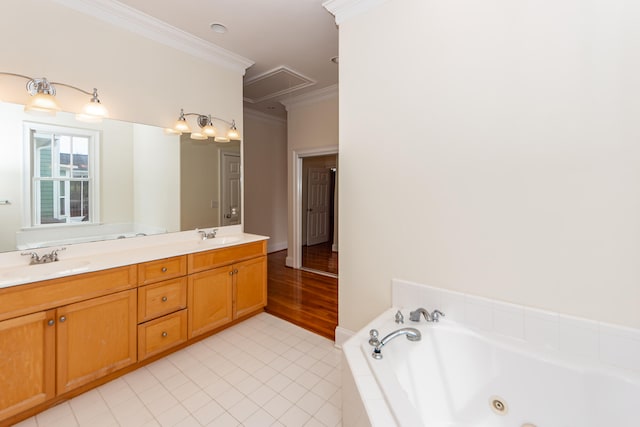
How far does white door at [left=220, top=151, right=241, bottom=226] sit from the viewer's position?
298 cm

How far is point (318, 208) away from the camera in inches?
241

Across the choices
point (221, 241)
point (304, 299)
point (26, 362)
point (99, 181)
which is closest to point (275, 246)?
point (304, 299)

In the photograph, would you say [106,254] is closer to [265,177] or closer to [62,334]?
[62,334]

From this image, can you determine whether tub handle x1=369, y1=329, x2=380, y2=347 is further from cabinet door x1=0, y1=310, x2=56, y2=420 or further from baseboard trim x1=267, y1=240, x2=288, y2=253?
baseboard trim x1=267, y1=240, x2=288, y2=253

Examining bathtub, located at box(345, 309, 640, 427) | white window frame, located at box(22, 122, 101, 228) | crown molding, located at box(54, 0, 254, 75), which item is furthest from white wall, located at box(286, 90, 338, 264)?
bathtub, located at box(345, 309, 640, 427)

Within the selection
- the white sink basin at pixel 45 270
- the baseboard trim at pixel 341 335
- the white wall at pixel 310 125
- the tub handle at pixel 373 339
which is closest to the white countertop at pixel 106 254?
the white sink basin at pixel 45 270

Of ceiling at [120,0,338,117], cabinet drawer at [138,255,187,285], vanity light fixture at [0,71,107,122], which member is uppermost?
ceiling at [120,0,338,117]

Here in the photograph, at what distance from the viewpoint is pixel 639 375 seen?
119 cm

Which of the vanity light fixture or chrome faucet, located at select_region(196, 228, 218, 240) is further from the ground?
the vanity light fixture

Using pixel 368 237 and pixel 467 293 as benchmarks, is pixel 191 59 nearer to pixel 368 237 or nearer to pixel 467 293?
pixel 368 237

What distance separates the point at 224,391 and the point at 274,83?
11.4 feet

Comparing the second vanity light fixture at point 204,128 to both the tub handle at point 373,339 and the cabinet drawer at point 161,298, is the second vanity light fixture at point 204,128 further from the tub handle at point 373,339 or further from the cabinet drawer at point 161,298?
the tub handle at point 373,339

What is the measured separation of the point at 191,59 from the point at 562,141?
9.89ft

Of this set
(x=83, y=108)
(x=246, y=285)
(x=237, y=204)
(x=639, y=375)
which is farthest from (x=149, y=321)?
(x=639, y=375)
